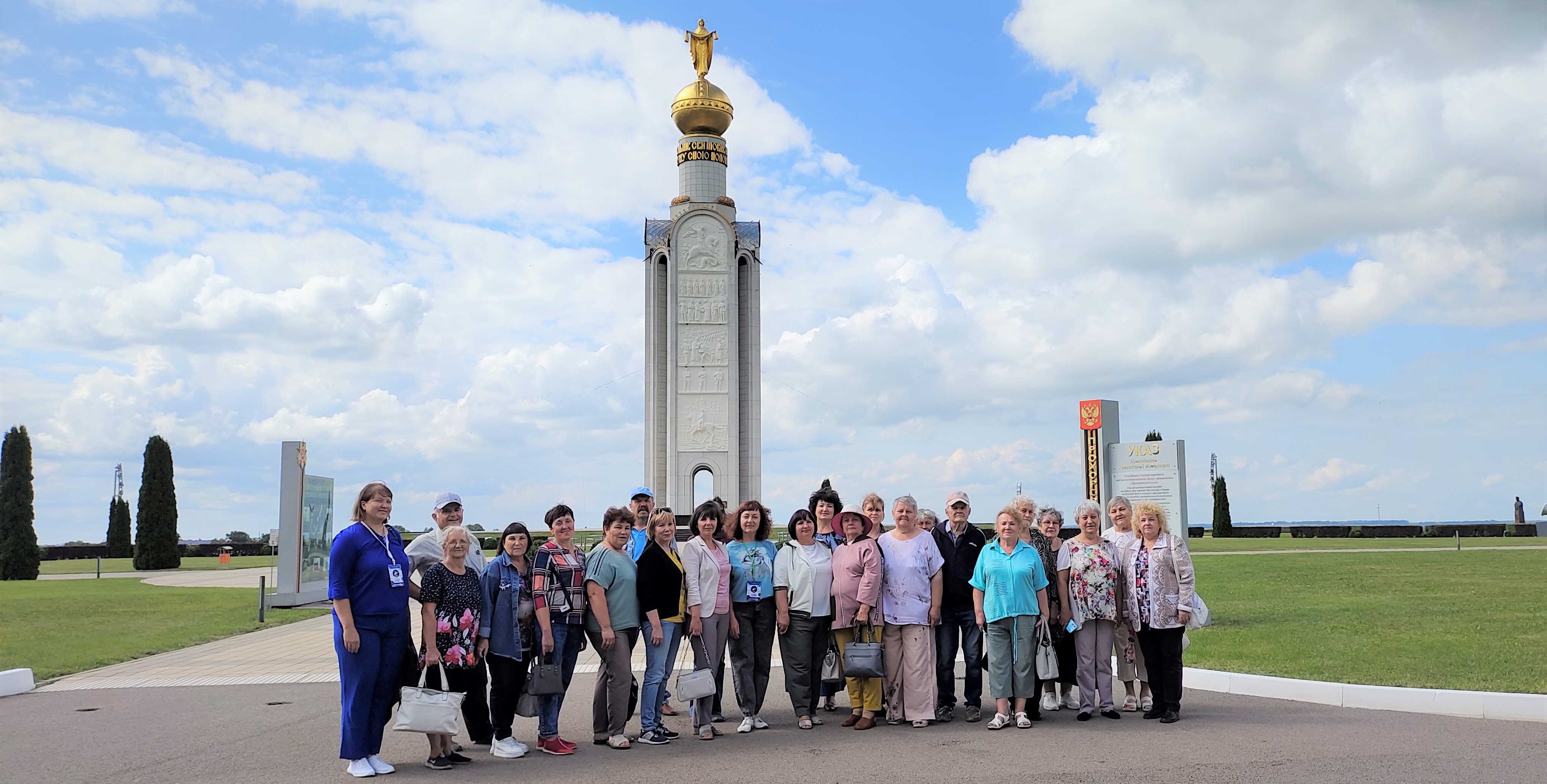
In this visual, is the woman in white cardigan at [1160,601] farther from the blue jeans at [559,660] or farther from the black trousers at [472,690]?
the black trousers at [472,690]

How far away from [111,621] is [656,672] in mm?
11319

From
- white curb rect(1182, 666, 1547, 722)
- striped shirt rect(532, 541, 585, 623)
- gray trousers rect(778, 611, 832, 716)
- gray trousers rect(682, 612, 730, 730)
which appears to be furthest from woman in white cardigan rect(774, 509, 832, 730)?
white curb rect(1182, 666, 1547, 722)

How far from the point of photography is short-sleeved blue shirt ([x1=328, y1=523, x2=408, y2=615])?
5.81 metres

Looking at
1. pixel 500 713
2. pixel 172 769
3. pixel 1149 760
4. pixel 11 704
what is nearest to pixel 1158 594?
pixel 1149 760

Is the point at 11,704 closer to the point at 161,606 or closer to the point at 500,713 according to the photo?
the point at 500,713

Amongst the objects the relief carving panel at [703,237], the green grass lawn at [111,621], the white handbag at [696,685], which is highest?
the relief carving panel at [703,237]

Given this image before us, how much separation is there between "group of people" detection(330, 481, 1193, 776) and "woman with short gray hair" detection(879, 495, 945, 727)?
12mm

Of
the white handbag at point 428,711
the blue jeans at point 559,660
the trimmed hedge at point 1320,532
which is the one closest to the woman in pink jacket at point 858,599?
the blue jeans at point 559,660

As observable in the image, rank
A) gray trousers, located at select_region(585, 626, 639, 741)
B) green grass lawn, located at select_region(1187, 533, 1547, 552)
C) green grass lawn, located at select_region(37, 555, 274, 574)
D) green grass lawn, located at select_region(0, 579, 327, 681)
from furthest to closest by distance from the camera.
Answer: green grass lawn, located at select_region(37, 555, 274, 574), green grass lawn, located at select_region(1187, 533, 1547, 552), green grass lawn, located at select_region(0, 579, 327, 681), gray trousers, located at select_region(585, 626, 639, 741)

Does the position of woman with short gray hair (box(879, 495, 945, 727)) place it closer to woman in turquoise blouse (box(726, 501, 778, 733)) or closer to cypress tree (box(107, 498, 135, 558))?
woman in turquoise blouse (box(726, 501, 778, 733))

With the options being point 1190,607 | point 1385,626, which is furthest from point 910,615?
point 1385,626

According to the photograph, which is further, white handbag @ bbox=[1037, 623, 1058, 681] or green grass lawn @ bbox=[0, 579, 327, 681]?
green grass lawn @ bbox=[0, 579, 327, 681]

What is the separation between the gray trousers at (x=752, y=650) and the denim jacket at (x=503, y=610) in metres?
1.48

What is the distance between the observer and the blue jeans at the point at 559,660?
6.49m
